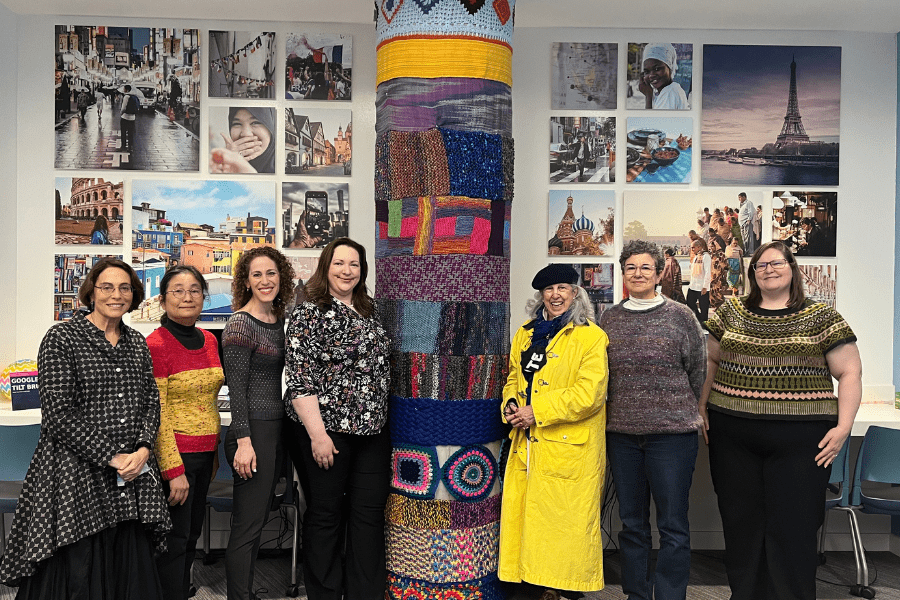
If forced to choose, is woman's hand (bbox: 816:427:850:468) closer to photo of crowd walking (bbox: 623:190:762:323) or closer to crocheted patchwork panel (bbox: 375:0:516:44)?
photo of crowd walking (bbox: 623:190:762:323)

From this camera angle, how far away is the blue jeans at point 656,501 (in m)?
2.52

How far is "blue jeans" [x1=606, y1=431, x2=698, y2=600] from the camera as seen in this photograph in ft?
8.27

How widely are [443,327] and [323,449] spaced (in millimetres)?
634

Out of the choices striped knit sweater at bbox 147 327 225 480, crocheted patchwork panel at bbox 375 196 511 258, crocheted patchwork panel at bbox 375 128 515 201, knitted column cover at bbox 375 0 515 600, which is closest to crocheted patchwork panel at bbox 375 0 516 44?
knitted column cover at bbox 375 0 515 600

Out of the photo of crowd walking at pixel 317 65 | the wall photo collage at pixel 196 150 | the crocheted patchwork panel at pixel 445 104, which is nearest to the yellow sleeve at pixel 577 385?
the crocheted patchwork panel at pixel 445 104

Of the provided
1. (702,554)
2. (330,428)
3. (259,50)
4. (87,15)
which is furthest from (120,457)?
(702,554)

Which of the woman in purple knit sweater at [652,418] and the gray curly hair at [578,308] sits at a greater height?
the gray curly hair at [578,308]

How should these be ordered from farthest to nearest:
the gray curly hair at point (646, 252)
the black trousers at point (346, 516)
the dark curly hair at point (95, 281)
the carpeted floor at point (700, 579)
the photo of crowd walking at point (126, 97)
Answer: the photo of crowd walking at point (126, 97) < the carpeted floor at point (700, 579) < the gray curly hair at point (646, 252) < the black trousers at point (346, 516) < the dark curly hair at point (95, 281)

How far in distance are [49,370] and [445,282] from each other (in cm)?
134

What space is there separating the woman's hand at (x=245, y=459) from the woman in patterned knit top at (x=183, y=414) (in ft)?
0.39

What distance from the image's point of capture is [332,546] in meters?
2.48

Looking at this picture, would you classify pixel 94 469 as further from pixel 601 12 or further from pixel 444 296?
pixel 601 12

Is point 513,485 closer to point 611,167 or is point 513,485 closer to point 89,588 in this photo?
point 89,588

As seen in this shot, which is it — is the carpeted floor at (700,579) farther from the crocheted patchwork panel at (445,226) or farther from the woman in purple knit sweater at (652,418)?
the crocheted patchwork panel at (445,226)
